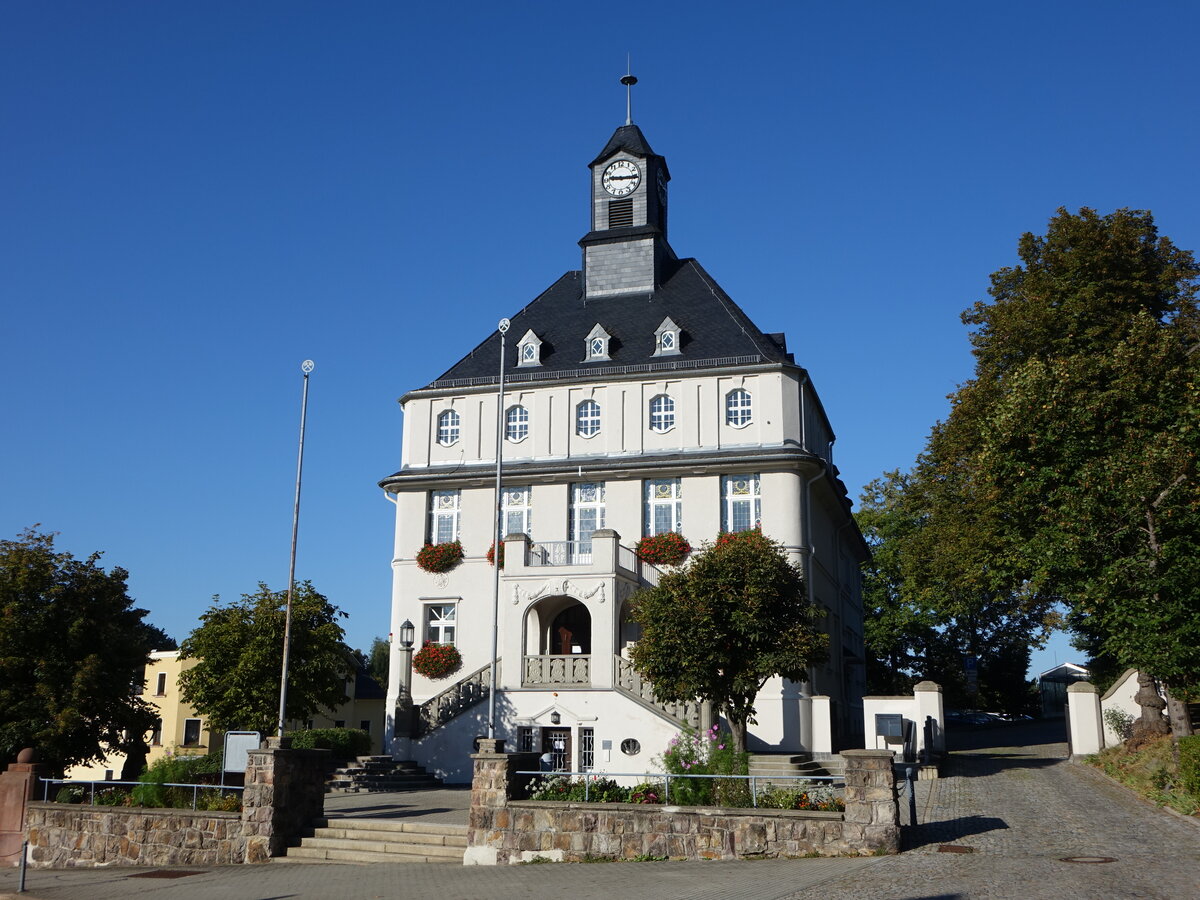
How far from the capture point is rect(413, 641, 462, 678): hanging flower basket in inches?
1278

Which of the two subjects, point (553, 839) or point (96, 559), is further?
point (96, 559)

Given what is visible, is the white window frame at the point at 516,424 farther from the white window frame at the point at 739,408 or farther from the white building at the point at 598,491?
the white window frame at the point at 739,408

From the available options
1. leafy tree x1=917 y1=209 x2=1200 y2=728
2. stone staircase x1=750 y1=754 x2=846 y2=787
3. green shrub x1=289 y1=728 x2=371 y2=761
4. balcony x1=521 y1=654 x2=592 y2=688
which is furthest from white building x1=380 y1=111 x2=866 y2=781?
leafy tree x1=917 y1=209 x2=1200 y2=728

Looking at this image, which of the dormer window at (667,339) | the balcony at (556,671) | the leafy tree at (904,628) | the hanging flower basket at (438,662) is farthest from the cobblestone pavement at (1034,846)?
the leafy tree at (904,628)

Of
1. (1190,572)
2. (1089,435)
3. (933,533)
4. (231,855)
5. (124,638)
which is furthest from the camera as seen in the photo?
(933,533)

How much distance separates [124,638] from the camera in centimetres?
2720

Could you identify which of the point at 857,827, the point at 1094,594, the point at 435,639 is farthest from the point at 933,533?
the point at 857,827

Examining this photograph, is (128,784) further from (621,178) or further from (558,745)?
(621,178)

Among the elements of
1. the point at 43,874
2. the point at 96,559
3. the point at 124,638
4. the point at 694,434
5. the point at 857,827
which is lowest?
the point at 43,874

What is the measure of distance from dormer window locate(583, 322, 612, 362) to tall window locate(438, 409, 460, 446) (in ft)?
15.2

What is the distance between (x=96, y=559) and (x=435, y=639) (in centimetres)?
1012

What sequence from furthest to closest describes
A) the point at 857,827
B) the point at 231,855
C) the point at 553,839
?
the point at 231,855, the point at 553,839, the point at 857,827

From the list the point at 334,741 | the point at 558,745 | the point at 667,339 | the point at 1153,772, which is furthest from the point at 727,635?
the point at 334,741

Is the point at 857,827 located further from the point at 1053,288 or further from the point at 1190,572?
the point at 1053,288
